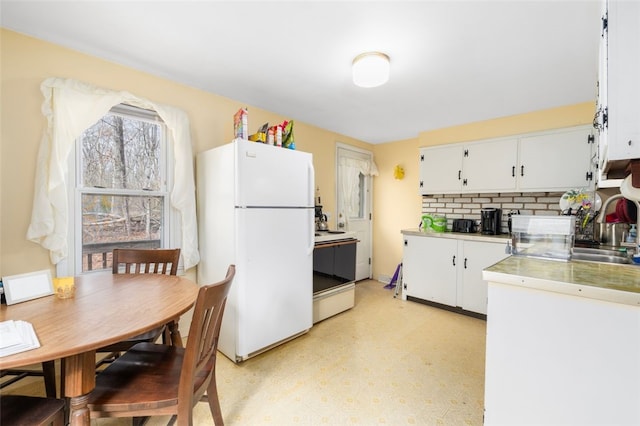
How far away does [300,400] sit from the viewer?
1.75 meters

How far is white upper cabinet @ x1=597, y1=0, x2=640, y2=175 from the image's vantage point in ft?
3.03

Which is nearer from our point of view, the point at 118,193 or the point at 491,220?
the point at 118,193

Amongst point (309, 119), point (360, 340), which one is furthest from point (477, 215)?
point (309, 119)

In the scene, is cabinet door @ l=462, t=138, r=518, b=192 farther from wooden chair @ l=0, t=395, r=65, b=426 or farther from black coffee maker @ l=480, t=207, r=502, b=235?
wooden chair @ l=0, t=395, r=65, b=426

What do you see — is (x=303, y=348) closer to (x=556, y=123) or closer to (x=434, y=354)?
(x=434, y=354)

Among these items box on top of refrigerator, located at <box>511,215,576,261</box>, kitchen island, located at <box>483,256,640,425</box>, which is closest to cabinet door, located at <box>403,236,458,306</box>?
box on top of refrigerator, located at <box>511,215,576,261</box>

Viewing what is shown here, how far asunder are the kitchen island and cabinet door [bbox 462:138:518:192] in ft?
6.81

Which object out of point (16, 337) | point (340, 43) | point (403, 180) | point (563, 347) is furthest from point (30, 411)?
point (403, 180)

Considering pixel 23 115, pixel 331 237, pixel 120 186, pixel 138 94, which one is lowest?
pixel 331 237

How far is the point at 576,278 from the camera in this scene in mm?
1134

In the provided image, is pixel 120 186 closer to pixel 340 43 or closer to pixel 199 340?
pixel 199 340

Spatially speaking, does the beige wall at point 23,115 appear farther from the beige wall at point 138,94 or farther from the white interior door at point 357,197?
the white interior door at point 357,197

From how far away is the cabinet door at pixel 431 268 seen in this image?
3.23m

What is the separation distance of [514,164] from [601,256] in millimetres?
1680
